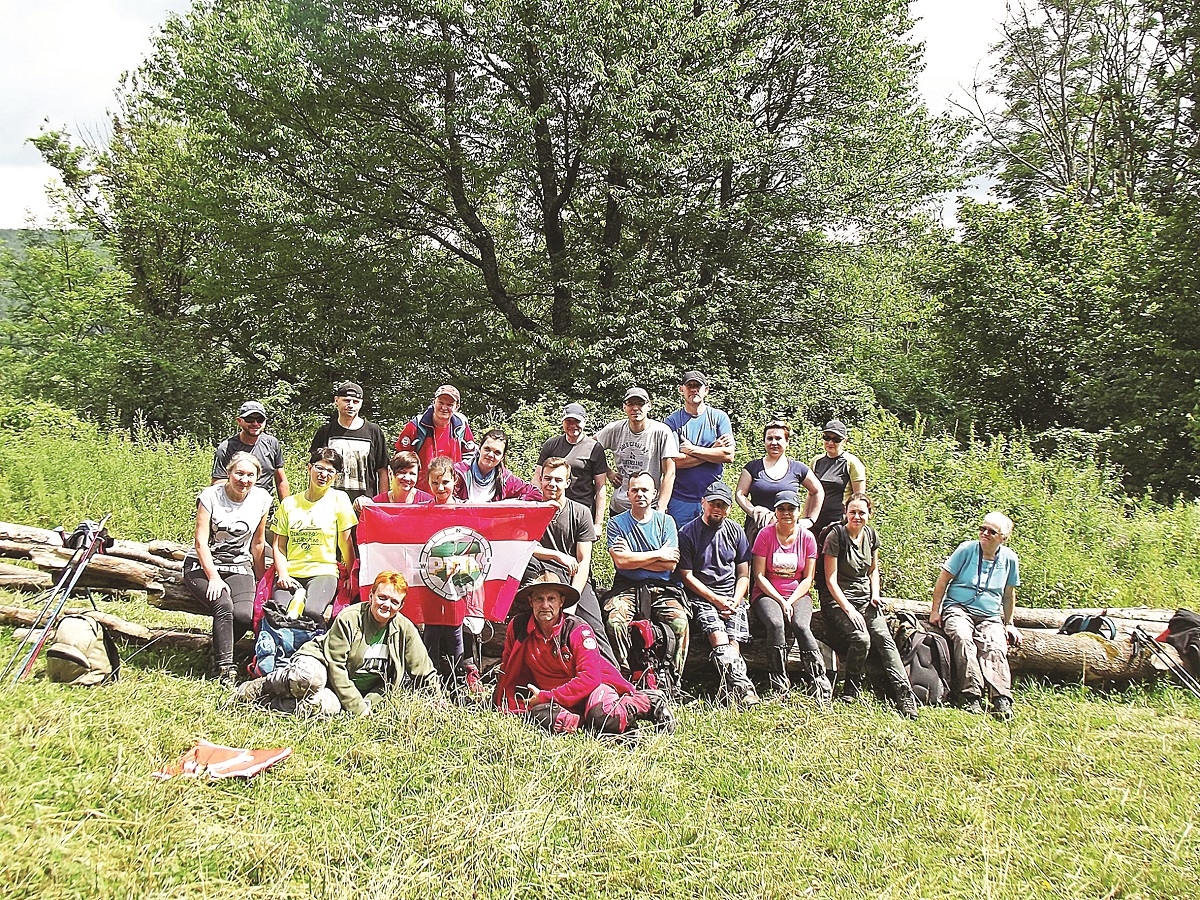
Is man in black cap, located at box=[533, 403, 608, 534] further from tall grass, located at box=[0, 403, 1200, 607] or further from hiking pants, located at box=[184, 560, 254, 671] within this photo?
hiking pants, located at box=[184, 560, 254, 671]

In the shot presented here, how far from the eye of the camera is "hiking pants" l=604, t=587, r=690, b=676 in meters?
5.62

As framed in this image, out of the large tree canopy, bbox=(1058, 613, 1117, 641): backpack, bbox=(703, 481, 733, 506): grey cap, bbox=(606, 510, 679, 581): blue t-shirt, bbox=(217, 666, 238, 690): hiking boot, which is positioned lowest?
bbox=(217, 666, 238, 690): hiking boot

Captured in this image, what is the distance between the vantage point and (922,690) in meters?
5.71

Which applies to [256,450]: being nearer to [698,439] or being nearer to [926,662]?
[698,439]

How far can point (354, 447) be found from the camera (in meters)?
6.24

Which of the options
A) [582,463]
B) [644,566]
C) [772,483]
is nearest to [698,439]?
[772,483]

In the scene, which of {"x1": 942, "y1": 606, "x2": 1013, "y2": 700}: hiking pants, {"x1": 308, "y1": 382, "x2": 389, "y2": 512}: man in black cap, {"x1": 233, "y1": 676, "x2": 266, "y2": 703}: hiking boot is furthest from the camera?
{"x1": 308, "y1": 382, "x2": 389, "y2": 512}: man in black cap

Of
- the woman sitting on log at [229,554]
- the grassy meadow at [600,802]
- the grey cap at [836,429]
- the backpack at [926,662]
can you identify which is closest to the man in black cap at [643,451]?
the grey cap at [836,429]

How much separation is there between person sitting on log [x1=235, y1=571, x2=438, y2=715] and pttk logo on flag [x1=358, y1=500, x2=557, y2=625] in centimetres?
26

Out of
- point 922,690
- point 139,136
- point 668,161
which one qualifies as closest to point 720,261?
point 668,161

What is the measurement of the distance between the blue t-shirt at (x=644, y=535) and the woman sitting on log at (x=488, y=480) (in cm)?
71

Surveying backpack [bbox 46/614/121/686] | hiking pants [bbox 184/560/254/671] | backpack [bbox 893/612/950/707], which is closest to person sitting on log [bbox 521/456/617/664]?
hiking pants [bbox 184/560/254/671]

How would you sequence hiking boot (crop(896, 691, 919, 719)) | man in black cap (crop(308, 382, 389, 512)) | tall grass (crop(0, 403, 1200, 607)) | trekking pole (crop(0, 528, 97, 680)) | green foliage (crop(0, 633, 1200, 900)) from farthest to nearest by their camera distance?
tall grass (crop(0, 403, 1200, 607)) < man in black cap (crop(308, 382, 389, 512)) < hiking boot (crop(896, 691, 919, 719)) < trekking pole (crop(0, 528, 97, 680)) < green foliage (crop(0, 633, 1200, 900))

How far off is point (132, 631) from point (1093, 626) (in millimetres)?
7481
